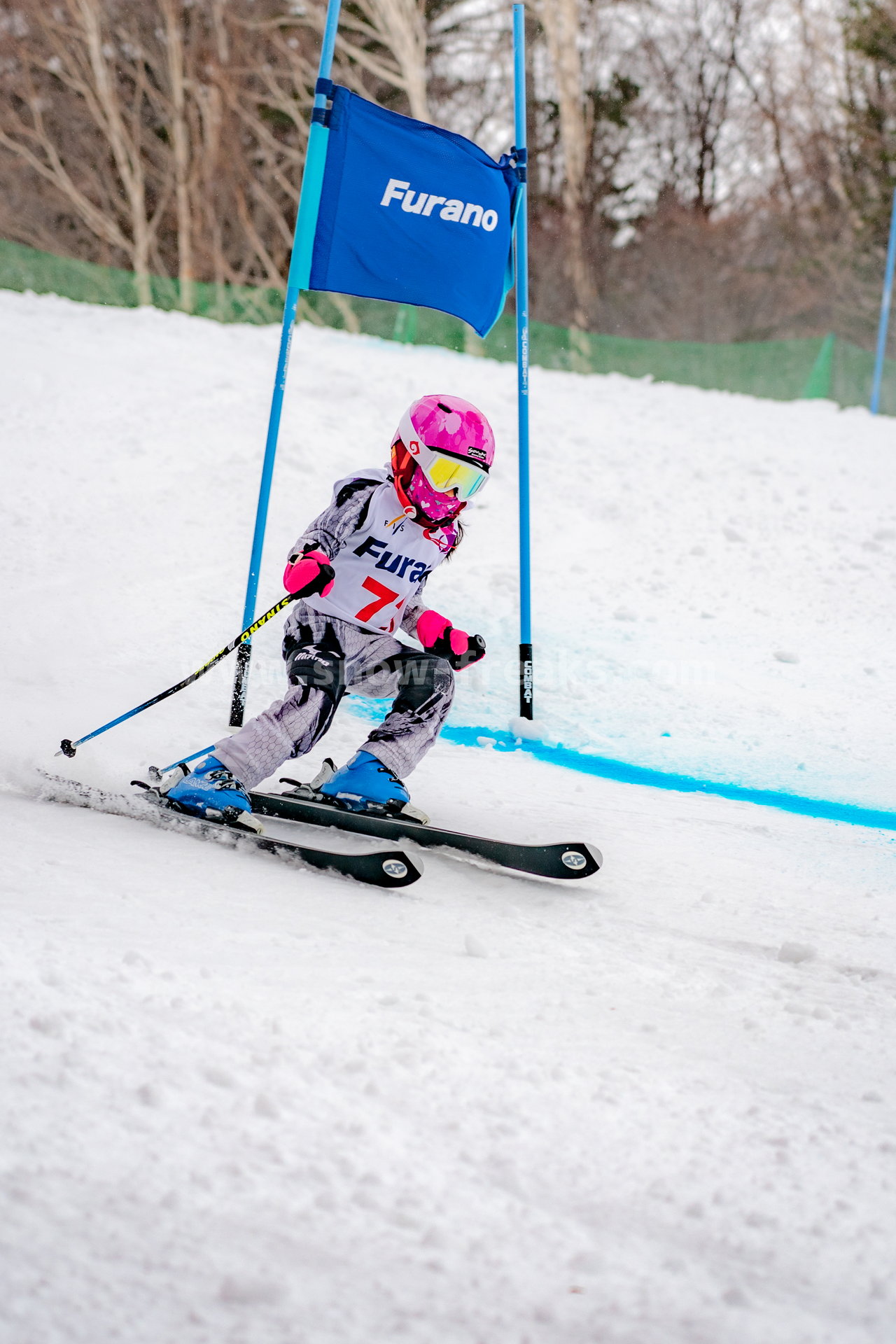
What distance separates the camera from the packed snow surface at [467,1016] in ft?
4.62

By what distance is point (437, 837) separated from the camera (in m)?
3.41

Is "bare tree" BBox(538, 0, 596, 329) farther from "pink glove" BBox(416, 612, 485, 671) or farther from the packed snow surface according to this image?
"pink glove" BBox(416, 612, 485, 671)

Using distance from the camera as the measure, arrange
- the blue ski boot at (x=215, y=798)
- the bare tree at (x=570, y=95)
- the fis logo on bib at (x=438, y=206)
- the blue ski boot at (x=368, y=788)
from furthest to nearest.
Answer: the bare tree at (x=570, y=95), the fis logo on bib at (x=438, y=206), the blue ski boot at (x=368, y=788), the blue ski boot at (x=215, y=798)

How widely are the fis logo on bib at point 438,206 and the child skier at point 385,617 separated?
4.37 ft

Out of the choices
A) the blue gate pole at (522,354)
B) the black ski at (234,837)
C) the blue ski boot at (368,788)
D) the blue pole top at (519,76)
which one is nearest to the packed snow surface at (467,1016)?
the black ski at (234,837)

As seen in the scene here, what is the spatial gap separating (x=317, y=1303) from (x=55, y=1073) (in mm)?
602

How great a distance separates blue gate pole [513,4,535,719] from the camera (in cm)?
480

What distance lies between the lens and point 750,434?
34.7 ft

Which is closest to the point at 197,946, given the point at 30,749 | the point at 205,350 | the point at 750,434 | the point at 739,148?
the point at 30,749

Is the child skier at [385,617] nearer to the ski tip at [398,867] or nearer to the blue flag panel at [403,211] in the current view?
the ski tip at [398,867]

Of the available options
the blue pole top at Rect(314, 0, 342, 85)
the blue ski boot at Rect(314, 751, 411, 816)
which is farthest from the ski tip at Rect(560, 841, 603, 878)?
the blue pole top at Rect(314, 0, 342, 85)

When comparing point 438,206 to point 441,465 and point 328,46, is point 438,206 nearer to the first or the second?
point 328,46

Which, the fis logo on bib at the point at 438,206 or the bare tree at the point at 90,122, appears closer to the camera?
the fis logo on bib at the point at 438,206

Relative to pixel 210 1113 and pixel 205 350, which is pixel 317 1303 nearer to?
pixel 210 1113
